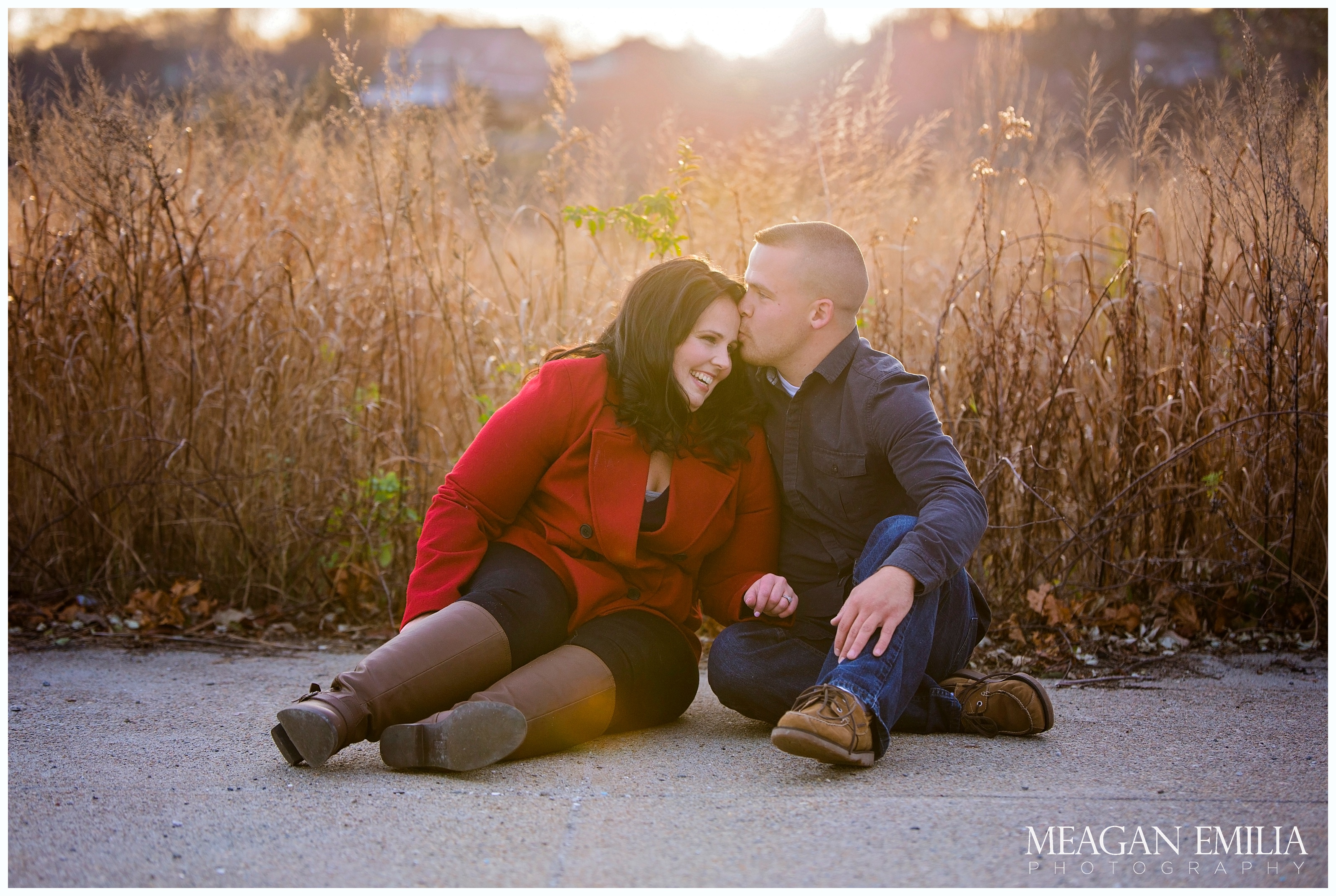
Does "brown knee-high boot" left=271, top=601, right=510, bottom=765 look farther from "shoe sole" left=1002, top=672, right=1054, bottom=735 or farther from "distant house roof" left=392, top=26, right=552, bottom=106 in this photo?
"distant house roof" left=392, top=26, right=552, bottom=106

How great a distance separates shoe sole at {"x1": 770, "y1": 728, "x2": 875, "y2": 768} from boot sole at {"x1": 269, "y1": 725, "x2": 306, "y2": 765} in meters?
0.91

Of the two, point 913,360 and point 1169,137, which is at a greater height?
point 1169,137

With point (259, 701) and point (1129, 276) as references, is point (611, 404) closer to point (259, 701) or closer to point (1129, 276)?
point (259, 701)

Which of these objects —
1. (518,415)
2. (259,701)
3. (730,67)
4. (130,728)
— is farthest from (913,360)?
(730,67)

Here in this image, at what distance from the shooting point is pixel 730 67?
48.3 ft

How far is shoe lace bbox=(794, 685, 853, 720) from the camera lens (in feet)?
6.19

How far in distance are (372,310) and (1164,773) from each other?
297 centimetres

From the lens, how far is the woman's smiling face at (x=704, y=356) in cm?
228

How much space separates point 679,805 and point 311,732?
689 mm

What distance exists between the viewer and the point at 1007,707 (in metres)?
2.24

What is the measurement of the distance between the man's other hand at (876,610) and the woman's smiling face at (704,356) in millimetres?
601

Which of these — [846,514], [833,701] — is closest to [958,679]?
[846,514]

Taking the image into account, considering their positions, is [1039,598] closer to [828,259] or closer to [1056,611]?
[1056,611]

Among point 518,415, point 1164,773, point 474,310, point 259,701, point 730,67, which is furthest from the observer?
point 730,67
